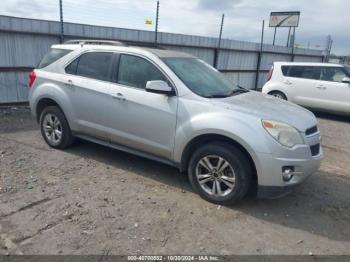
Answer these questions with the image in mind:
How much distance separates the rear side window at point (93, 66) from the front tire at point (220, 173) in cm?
183

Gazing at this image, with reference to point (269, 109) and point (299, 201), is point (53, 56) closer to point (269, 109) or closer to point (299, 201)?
point (269, 109)

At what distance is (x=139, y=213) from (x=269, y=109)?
76.6 inches

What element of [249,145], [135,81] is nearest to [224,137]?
[249,145]

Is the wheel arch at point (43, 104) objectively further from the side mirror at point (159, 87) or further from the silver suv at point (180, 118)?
the side mirror at point (159, 87)

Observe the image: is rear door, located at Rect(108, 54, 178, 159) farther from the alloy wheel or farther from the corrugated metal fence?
the corrugated metal fence

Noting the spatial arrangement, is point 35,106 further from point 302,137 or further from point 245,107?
point 302,137

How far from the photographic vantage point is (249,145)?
3631 mm

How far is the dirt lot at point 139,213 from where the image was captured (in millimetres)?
3143

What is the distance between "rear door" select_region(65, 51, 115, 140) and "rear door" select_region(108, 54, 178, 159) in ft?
0.53

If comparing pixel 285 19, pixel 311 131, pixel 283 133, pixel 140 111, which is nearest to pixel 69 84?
pixel 140 111

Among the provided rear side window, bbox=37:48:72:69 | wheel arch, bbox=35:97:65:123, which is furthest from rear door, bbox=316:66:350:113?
wheel arch, bbox=35:97:65:123

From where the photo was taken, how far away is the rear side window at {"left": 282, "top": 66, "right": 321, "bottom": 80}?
10.3 meters

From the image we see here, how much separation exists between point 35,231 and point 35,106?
9.44 feet

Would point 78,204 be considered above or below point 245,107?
below
